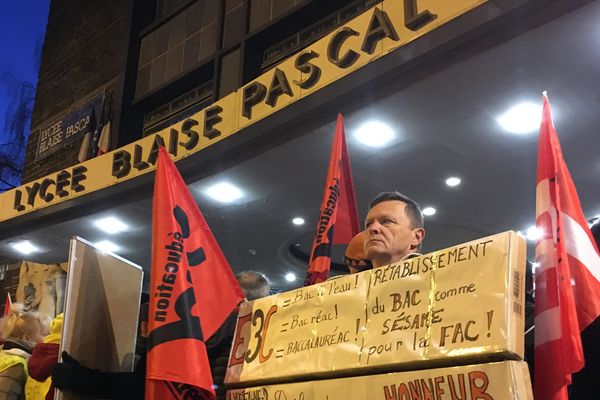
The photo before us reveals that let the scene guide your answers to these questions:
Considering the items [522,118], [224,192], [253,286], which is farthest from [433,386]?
[224,192]

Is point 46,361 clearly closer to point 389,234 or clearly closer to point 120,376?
point 120,376

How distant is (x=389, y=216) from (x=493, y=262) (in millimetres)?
965

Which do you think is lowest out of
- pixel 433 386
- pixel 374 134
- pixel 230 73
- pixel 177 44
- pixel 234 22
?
pixel 433 386

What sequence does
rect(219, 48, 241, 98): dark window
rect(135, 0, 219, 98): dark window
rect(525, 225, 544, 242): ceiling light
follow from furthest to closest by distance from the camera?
rect(135, 0, 219, 98): dark window, rect(219, 48, 241, 98): dark window, rect(525, 225, 544, 242): ceiling light

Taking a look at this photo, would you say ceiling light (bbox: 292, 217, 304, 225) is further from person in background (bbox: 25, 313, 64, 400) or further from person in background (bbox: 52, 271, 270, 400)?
person in background (bbox: 52, 271, 270, 400)

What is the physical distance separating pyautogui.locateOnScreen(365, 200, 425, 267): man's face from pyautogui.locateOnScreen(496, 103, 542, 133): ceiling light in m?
2.70

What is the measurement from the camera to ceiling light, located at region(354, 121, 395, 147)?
5621 mm

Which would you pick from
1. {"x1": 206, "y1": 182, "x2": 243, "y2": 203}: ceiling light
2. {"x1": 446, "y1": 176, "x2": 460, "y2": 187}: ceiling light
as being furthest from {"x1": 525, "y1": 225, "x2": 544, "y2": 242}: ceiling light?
{"x1": 206, "y1": 182, "x2": 243, "y2": 203}: ceiling light

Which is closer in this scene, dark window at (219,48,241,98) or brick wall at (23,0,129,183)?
dark window at (219,48,241,98)

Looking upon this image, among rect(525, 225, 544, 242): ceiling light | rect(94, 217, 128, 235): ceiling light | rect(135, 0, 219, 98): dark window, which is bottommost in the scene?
rect(525, 225, 544, 242): ceiling light

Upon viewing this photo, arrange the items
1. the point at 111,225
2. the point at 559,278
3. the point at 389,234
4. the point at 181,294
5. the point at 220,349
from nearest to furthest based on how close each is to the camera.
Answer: the point at 559,278 → the point at 389,234 → the point at 181,294 → the point at 220,349 → the point at 111,225

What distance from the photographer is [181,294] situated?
120 inches

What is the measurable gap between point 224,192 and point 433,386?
5.22m

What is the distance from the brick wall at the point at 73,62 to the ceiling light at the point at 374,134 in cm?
665
